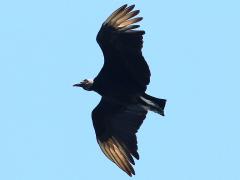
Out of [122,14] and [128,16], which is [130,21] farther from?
[122,14]

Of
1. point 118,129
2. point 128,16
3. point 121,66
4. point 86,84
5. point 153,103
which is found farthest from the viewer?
point 118,129

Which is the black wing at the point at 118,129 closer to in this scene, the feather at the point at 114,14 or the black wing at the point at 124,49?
the black wing at the point at 124,49

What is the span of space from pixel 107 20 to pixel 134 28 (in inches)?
24.5

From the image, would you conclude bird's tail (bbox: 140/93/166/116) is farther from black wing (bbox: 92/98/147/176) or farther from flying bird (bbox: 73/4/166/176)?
black wing (bbox: 92/98/147/176)

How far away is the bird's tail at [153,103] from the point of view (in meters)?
22.0

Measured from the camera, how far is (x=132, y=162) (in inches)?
876

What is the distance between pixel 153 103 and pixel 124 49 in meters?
1.28

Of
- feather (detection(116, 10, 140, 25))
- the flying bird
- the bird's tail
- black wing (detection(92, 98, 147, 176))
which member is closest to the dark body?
the flying bird

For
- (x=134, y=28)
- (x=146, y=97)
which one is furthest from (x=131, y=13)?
(x=146, y=97)

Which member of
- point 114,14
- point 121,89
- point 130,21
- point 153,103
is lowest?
point 153,103

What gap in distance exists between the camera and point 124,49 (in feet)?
72.4

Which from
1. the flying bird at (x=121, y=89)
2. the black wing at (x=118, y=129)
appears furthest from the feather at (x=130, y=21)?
the black wing at (x=118, y=129)

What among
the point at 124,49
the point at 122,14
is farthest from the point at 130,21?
the point at 124,49

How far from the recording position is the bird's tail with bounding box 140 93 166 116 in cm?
2205
